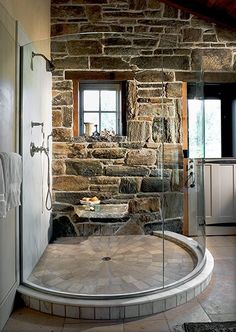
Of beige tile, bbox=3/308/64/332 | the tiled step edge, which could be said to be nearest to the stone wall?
the tiled step edge

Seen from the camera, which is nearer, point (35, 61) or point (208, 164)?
point (35, 61)

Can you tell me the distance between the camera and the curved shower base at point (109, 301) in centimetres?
194

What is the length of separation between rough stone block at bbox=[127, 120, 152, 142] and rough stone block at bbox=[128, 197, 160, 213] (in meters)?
0.75

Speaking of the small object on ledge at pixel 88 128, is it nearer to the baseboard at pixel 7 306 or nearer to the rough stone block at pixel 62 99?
the rough stone block at pixel 62 99

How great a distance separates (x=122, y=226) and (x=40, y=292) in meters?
1.66

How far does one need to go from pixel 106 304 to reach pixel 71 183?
1854 millimetres

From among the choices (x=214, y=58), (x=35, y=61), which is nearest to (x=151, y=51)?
(x=214, y=58)

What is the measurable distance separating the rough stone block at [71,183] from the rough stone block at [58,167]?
0.06 meters

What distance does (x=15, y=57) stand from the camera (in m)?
2.16

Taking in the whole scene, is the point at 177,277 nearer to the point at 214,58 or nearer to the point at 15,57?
the point at 15,57

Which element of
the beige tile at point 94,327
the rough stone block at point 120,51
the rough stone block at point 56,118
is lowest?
the beige tile at point 94,327

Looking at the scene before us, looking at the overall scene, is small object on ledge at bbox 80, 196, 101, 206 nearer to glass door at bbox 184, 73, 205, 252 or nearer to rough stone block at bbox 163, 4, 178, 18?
glass door at bbox 184, 73, 205, 252

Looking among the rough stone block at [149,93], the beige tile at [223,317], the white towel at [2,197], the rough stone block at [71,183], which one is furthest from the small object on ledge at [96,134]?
the beige tile at [223,317]

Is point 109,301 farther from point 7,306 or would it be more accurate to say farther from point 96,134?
point 96,134
